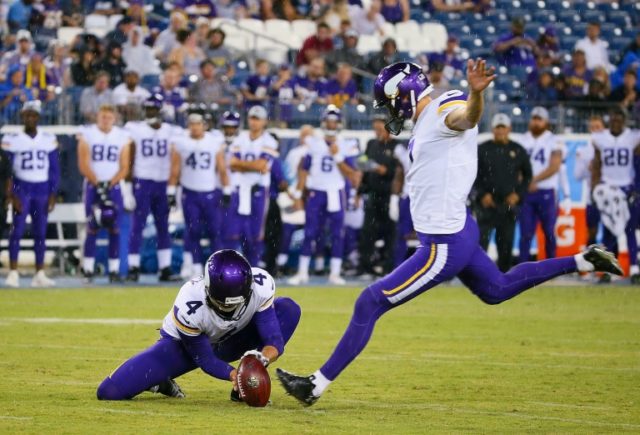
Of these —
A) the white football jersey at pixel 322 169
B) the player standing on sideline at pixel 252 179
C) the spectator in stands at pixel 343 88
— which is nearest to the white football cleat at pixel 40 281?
the player standing on sideline at pixel 252 179

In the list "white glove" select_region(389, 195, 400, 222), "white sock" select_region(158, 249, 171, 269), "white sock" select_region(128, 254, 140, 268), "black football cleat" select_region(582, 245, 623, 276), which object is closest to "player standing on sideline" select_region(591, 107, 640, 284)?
"white glove" select_region(389, 195, 400, 222)

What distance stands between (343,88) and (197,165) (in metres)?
3.65

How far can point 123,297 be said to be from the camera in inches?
553

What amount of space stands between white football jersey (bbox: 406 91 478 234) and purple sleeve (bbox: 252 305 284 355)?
A: 903 mm

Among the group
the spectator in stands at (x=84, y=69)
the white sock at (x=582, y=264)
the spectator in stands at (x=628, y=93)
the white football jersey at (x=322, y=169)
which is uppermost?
the spectator in stands at (x=84, y=69)

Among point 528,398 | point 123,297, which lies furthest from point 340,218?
point 528,398

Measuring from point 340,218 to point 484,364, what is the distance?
24.3ft

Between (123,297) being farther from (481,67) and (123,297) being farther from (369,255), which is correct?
(481,67)

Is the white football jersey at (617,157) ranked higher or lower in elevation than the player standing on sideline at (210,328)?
higher

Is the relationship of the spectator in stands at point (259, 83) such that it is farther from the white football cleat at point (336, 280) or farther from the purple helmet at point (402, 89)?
the purple helmet at point (402, 89)

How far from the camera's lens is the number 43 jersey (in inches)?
273

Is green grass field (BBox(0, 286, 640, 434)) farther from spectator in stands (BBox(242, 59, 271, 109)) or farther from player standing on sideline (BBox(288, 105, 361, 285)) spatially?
spectator in stands (BBox(242, 59, 271, 109))

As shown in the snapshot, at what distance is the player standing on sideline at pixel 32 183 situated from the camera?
1504 centimetres

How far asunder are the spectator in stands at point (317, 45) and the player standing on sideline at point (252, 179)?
3.76m
